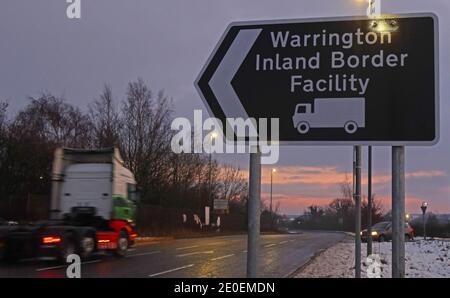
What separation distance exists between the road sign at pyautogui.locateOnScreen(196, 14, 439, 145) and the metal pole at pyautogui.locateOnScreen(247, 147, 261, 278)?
0.60 feet

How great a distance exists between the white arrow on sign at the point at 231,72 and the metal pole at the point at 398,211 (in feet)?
2.64

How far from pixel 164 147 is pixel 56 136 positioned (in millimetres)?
8576

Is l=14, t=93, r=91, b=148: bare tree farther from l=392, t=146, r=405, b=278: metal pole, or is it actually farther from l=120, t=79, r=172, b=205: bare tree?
l=392, t=146, r=405, b=278: metal pole

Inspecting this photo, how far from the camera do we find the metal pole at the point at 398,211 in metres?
2.66

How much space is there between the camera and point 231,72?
115 inches

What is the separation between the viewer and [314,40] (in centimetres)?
283

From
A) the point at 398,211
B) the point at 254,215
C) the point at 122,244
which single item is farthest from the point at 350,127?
the point at 122,244

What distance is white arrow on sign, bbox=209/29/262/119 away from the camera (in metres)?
2.89

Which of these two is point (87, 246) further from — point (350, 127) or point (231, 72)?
point (350, 127)

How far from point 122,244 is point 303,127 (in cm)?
1905
